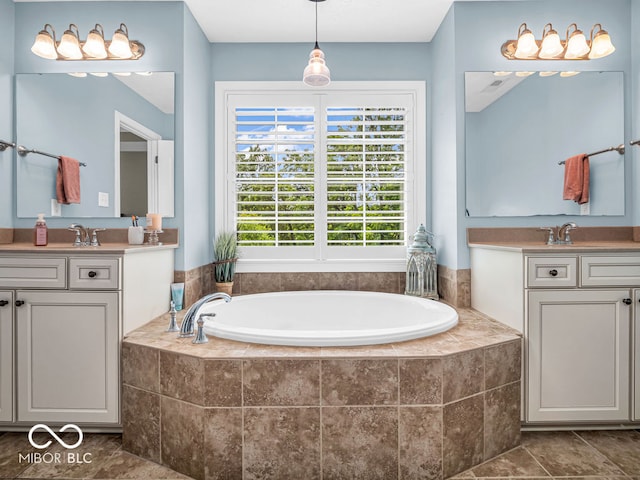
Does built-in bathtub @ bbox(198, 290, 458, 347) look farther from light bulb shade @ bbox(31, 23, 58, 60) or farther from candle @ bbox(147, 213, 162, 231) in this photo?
light bulb shade @ bbox(31, 23, 58, 60)

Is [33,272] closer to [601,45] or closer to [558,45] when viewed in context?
[558,45]

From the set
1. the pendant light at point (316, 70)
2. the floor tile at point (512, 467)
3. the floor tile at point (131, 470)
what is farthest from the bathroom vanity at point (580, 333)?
the floor tile at point (131, 470)

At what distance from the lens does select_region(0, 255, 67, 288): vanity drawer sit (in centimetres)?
187

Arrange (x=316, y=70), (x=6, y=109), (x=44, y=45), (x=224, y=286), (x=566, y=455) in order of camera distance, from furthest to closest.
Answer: (x=224, y=286), (x=6, y=109), (x=44, y=45), (x=316, y=70), (x=566, y=455)

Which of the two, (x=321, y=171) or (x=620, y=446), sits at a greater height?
(x=321, y=171)

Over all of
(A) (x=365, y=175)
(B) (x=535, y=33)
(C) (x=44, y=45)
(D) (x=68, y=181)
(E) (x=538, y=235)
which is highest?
(B) (x=535, y=33)

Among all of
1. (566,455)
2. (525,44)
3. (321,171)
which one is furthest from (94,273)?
(525,44)

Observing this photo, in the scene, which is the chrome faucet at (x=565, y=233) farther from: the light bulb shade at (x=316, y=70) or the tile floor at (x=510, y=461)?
the light bulb shade at (x=316, y=70)

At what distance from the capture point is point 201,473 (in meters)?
1.53

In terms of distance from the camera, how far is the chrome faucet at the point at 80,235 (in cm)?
219

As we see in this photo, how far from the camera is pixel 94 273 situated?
6.05ft

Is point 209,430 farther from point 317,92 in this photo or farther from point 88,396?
point 317,92

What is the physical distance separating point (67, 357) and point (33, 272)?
0.46 m

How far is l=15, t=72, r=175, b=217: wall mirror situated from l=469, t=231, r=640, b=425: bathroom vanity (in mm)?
2182
